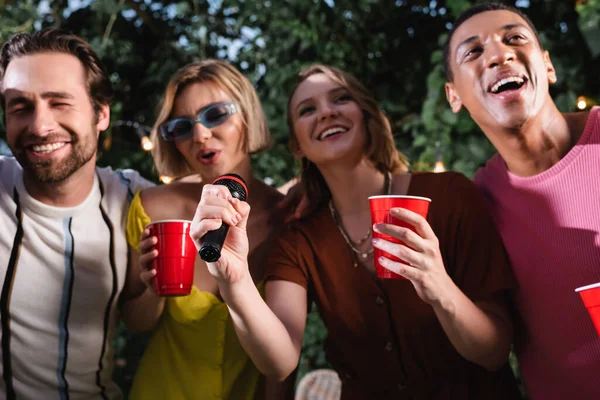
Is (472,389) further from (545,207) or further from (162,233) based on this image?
(162,233)

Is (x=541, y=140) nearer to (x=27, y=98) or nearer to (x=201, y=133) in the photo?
(x=201, y=133)

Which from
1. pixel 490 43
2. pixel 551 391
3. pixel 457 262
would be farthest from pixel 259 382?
pixel 490 43

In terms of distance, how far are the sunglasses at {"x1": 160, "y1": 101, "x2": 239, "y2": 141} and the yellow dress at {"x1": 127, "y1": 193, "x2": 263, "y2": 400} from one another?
39 cm

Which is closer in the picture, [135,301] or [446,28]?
[135,301]

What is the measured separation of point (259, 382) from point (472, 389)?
0.85 meters

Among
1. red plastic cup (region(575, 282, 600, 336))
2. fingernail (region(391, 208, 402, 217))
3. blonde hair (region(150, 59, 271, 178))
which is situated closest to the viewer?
red plastic cup (region(575, 282, 600, 336))

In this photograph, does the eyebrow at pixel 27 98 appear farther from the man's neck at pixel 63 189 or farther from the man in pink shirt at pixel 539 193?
the man in pink shirt at pixel 539 193

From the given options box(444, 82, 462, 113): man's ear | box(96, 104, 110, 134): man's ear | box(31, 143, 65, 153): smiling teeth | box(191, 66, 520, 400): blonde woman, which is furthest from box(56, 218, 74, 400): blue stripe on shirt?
box(444, 82, 462, 113): man's ear

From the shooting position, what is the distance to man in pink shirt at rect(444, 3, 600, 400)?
183 centimetres

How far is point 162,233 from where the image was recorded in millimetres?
1859

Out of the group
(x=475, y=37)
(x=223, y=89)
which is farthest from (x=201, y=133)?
(x=475, y=37)

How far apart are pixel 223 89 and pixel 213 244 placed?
4.25ft

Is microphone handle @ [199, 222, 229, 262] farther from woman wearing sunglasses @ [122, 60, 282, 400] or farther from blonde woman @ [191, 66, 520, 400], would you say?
woman wearing sunglasses @ [122, 60, 282, 400]

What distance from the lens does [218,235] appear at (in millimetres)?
1348
